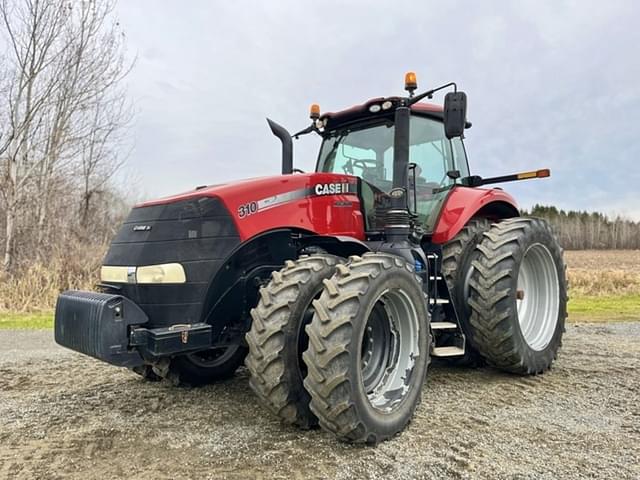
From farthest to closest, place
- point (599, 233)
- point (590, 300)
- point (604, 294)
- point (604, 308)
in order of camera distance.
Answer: point (599, 233) → point (604, 294) → point (590, 300) → point (604, 308)

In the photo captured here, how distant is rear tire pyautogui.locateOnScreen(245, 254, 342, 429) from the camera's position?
2982mm

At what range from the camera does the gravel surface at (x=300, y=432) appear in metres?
2.73

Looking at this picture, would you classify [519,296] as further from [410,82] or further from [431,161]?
[410,82]

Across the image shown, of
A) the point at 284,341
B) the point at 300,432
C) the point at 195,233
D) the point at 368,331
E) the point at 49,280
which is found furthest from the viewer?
the point at 49,280

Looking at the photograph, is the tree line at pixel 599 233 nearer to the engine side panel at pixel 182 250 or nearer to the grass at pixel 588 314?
the grass at pixel 588 314

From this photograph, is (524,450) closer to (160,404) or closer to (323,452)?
(323,452)

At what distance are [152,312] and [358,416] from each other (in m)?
1.45

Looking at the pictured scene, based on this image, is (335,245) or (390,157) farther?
(390,157)

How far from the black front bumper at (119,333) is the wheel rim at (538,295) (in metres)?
3.36

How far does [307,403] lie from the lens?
A: 3158 millimetres

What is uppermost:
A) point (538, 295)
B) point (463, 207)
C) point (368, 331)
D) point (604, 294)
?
point (463, 207)

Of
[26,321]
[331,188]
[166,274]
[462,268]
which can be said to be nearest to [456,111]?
[331,188]

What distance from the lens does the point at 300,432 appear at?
3.22 m

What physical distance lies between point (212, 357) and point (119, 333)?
1.52 metres
